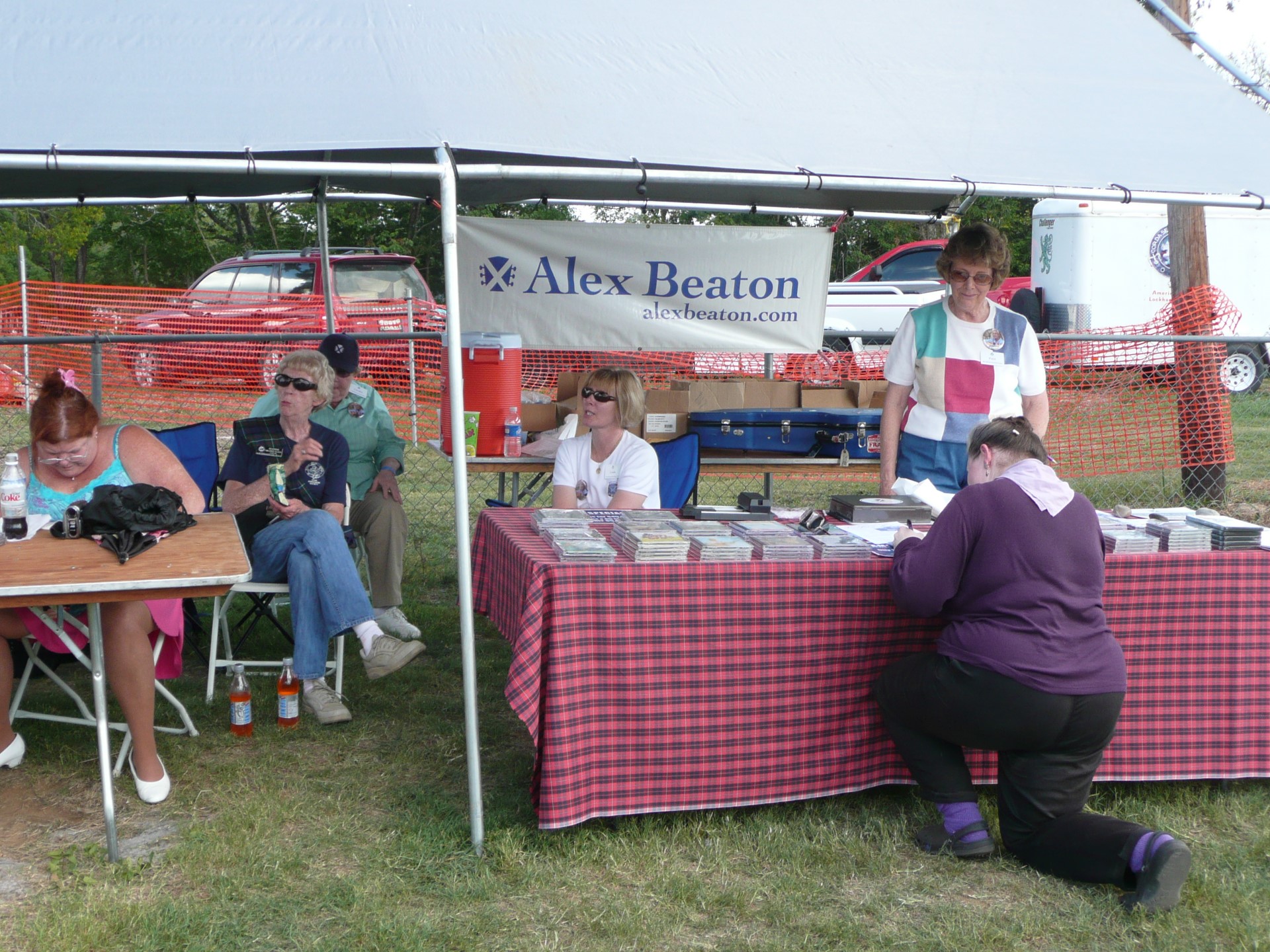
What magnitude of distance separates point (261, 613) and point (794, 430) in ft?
7.94

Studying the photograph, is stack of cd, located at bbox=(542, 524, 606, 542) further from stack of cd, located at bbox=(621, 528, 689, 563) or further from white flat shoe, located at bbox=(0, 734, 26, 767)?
white flat shoe, located at bbox=(0, 734, 26, 767)

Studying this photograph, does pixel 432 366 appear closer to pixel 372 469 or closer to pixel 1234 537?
pixel 372 469

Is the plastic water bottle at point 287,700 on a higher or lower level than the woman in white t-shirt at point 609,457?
lower

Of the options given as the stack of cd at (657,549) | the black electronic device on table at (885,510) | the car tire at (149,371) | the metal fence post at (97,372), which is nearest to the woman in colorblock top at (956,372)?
the black electronic device on table at (885,510)

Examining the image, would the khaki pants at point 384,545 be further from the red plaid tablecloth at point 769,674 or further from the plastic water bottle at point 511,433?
the red plaid tablecloth at point 769,674

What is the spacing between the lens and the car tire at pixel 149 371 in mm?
10162

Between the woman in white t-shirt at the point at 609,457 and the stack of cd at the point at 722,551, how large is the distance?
3.44 ft

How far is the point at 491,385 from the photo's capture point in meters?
5.02

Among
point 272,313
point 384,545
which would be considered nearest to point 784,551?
point 384,545

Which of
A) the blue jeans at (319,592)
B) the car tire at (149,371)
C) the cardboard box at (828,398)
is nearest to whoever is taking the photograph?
the blue jeans at (319,592)

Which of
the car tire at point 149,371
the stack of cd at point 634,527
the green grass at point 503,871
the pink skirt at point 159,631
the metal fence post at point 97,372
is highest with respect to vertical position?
the car tire at point 149,371

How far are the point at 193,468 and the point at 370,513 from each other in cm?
82

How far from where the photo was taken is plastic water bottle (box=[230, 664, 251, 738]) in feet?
12.7

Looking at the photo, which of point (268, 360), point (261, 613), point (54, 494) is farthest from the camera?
point (268, 360)
